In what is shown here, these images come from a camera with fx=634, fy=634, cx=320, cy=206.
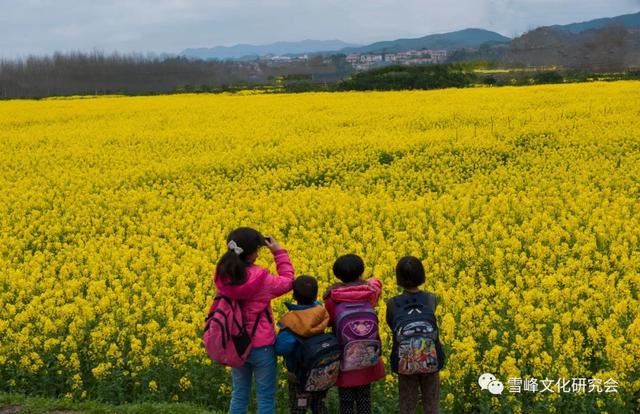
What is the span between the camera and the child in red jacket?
14.1ft

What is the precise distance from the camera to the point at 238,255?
407 cm

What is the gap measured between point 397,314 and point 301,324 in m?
0.65

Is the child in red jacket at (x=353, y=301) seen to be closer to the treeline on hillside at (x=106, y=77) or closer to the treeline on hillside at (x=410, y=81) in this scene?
the treeline on hillside at (x=410, y=81)

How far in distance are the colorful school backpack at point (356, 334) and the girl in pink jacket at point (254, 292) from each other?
43cm

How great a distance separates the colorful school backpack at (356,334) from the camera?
4.25 m

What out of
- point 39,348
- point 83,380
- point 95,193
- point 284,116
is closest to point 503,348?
point 83,380

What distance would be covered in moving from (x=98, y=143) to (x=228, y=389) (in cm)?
1496

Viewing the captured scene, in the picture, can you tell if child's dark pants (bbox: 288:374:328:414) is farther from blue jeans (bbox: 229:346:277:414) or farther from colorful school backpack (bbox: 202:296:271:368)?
colorful school backpack (bbox: 202:296:271:368)

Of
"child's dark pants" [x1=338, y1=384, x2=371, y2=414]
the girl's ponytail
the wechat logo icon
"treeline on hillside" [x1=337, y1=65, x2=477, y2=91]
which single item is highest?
"treeline on hillside" [x1=337, y1=65, x2=477, y2=91]

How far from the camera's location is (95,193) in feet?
40.9

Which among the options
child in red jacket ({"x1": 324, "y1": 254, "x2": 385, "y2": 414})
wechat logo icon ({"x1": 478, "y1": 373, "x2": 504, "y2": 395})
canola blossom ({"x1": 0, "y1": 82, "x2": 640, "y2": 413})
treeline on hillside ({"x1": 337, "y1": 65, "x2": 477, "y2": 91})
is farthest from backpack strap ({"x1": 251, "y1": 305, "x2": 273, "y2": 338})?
treeline on hillside ({"x1": 337, "y1": 65, "x2": 477, "y2": 91})

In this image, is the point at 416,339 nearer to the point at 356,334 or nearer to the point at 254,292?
the point at 356,334

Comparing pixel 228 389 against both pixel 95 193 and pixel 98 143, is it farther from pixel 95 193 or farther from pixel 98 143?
pixel 98 143

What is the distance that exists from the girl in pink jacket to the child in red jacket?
333 millimetres
